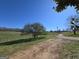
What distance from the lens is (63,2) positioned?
24.1ft

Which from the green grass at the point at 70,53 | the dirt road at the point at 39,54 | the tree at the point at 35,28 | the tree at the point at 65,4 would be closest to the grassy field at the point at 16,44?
the dirt road at the point at 39,54

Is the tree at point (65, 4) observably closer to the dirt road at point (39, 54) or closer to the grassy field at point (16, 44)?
the dirt road at point (39, 54)

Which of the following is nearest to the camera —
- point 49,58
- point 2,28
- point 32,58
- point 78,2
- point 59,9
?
point 78,2

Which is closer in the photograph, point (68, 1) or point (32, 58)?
point (68, 1)

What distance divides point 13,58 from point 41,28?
A: 55.6 meters

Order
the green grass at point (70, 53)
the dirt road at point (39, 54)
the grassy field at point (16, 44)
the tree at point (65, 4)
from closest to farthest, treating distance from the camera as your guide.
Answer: the tree at point (65, 4)
the green grass at point (70, 53)
the dirt road at point (39, 54)
the grassy field at point (16, 44)

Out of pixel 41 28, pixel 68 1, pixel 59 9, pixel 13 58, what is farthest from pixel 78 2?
pixel 41 28

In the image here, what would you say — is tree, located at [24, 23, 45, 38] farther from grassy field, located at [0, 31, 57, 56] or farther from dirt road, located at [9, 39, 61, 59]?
dirt road, located at [9, 39, 61, 59]

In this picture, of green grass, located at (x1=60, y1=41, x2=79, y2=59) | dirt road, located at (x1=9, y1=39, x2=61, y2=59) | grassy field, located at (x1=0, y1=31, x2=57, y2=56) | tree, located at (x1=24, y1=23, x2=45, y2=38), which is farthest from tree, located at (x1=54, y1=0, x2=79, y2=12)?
tree, located at (x1=24, y1=23, x2=45, y2=38)

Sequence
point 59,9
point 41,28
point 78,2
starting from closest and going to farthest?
point 78,2 < point 59,9 < point 41,28

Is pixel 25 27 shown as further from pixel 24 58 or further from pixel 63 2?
pixel 63 2

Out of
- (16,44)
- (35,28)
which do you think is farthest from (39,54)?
(35,28)

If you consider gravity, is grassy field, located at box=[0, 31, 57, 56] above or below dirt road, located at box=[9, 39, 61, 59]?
above

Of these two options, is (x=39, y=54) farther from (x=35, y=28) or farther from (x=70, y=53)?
(x=35, y=28)
